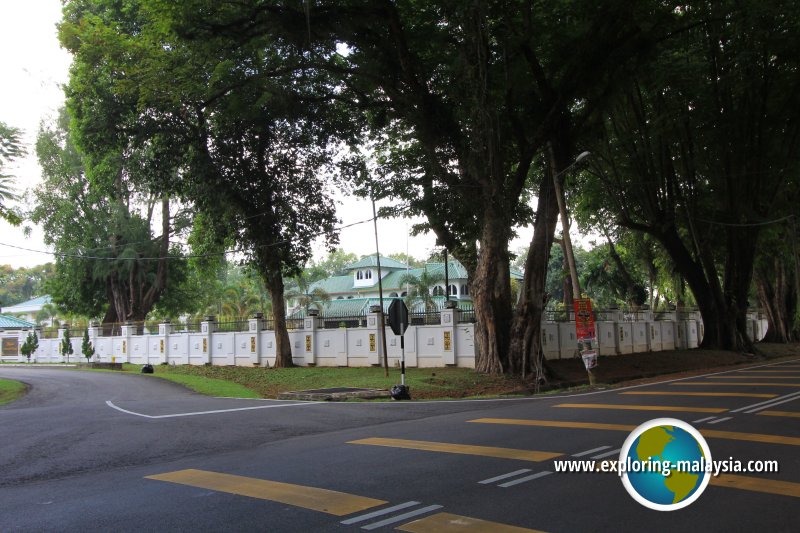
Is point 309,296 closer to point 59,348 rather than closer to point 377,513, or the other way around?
point 59,348

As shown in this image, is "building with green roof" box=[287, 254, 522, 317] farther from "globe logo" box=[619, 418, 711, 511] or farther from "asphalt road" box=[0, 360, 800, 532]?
"globe logo" box=[619, 418, 711, 511]

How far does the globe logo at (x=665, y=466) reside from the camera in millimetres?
5887

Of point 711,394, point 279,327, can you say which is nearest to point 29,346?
point 279,327

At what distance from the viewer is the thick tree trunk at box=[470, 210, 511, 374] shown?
20359mm

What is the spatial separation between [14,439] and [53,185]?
40.7 meters

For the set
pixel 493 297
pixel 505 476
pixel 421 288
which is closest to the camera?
pixel 505 476

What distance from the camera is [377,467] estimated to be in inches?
301

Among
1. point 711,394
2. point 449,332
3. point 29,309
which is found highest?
point 29,309

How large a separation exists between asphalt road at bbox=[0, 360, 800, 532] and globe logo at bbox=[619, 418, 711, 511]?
0.50ft

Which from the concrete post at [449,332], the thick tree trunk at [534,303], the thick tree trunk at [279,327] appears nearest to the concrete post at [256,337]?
the thick tree trunk at [279,327]

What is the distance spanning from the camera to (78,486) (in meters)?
7.35

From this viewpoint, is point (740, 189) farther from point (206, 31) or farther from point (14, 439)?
point (14, 439)

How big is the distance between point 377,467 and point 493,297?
1406 centimetres

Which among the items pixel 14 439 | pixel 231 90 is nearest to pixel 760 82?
pixel 231 90
